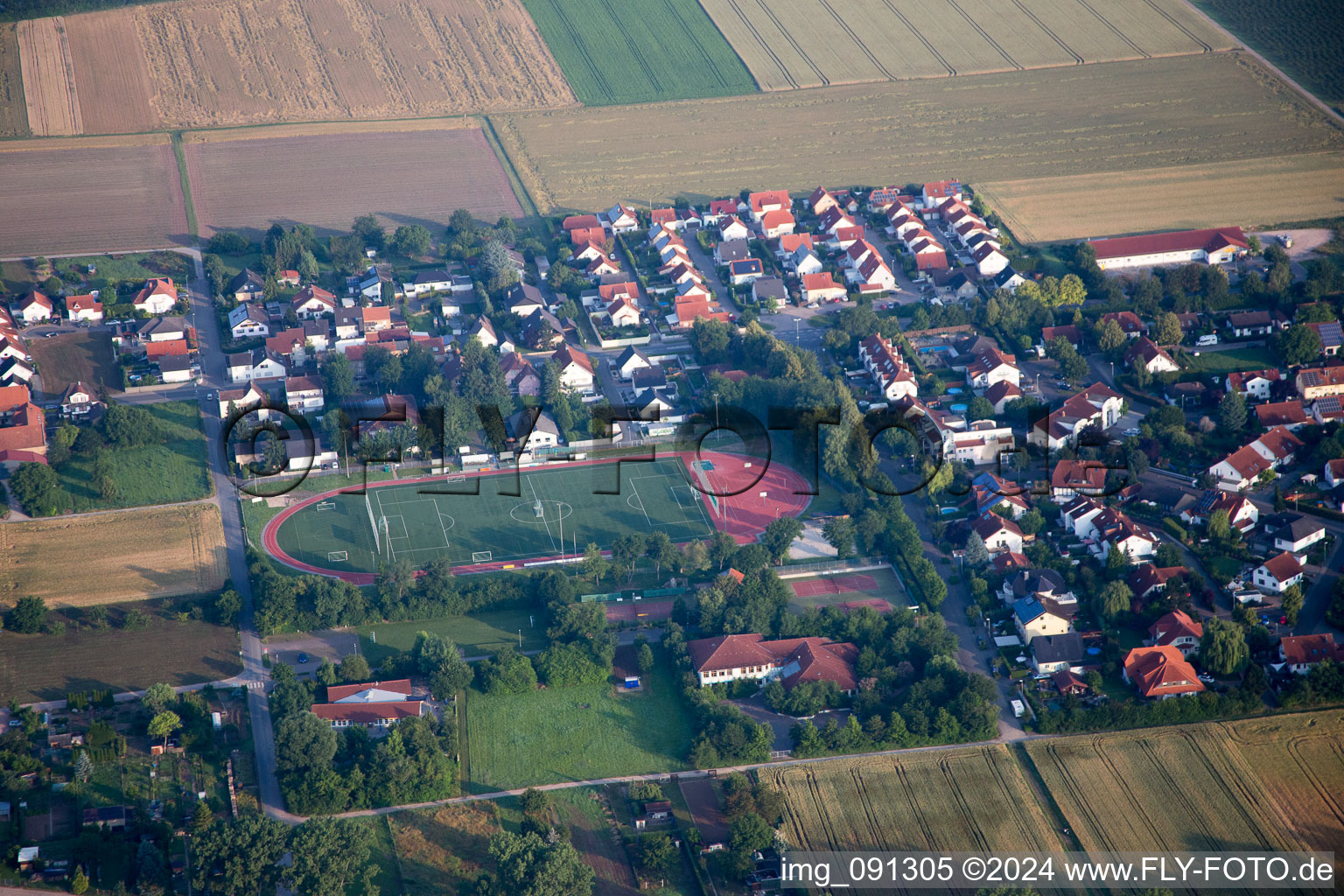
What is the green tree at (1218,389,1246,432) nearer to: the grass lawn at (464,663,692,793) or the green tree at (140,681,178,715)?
the grass lawn at (464,663,692,793)

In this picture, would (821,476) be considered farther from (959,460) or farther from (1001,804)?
(1001,804)

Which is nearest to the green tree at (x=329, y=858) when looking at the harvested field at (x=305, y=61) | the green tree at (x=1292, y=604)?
the green tree at (x=1292, y=604)

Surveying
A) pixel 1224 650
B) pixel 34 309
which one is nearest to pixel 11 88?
pixel 34 309

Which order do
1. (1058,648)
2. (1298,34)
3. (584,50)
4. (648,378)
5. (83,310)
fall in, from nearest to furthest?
1. (1058,648)
2. (648,378)
3. (83,310)
4. (1298,34)
5. (584,50)


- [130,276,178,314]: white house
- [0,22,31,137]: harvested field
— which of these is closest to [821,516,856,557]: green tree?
[130,276,178,314]: white house

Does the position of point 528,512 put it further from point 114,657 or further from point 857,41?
point 857,41

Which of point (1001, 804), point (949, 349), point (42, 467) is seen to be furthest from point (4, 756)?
point (949, 349)

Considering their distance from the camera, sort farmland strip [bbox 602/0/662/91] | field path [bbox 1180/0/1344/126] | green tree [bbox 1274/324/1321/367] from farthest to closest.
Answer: farmland strip [bbox 602/0/662/91] < field path [bbox 1180/0/1344/126] < green tree [bbox 1274/324/1321/367]

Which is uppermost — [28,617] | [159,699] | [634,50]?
[159,699]
